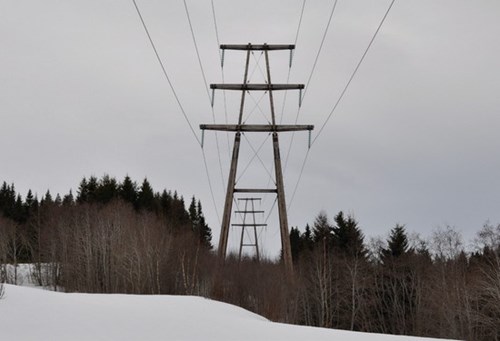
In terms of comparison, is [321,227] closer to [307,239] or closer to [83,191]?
[307,239]

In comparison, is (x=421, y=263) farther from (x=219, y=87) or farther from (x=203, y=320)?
(x=203, y=320)

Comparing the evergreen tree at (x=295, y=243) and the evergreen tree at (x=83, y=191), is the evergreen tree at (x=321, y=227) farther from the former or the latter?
the evergreen tree at (x=83, y=191)

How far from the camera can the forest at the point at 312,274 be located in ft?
160

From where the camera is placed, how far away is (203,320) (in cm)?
1608

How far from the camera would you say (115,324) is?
519 inches

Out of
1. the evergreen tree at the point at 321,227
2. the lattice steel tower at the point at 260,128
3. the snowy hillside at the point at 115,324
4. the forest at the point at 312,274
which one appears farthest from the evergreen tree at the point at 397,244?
the snowy hillside at the point at 115,324

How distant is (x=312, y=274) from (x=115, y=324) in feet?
172

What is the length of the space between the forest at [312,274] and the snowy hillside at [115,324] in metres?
25.5

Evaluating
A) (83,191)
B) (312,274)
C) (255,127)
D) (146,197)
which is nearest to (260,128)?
(255,127)

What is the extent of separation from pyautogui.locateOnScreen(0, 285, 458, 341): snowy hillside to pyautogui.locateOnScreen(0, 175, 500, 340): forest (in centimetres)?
2554

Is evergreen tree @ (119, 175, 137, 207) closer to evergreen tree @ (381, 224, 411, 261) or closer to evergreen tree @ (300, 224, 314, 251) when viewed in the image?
evergreen tree @ (300, 224, 314, 251)

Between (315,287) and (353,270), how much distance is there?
4.71m

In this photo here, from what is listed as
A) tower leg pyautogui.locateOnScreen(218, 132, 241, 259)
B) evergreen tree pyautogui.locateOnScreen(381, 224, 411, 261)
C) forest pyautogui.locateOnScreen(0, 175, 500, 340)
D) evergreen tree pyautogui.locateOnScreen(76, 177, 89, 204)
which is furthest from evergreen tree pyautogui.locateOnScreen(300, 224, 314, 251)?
tower leg pyautogui.locateOnScreen(218, 132, 241, 259)

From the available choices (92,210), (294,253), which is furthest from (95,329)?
(294,253)
